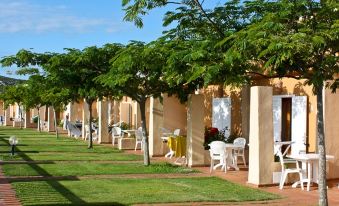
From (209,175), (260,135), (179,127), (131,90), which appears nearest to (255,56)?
(260,135)

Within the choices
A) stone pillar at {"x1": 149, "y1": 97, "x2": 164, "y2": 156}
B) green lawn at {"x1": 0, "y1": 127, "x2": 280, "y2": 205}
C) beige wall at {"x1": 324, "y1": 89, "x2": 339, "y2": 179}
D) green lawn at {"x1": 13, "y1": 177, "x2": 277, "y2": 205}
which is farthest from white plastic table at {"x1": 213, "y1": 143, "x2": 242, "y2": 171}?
stone pillar at {"x1": 149, "y1": 97, "x2": 164, "y2": 156}

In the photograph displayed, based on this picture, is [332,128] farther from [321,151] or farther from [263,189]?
[321,151]

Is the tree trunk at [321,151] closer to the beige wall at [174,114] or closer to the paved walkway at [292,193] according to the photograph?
the paved walkway at [292,193]

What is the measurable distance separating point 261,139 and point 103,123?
49.7 feet

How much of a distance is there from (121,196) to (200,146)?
637 cm

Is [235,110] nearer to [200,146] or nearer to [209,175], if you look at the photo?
[200,146]

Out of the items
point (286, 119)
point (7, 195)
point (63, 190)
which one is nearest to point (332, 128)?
point (286, 119)

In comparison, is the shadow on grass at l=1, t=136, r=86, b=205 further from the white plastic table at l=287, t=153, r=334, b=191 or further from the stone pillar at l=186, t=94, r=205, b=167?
the white plastic table at l=287, t=153, r=334, b=191

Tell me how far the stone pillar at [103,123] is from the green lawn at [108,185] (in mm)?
8524

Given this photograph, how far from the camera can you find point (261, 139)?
1241cm

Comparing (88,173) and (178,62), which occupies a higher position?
(178,62)

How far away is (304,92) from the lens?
1570 centimetres

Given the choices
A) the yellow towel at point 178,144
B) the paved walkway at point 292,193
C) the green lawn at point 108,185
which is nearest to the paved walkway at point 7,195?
the green lawn at point 108,185

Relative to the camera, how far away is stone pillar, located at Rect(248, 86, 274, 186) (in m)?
12.3
